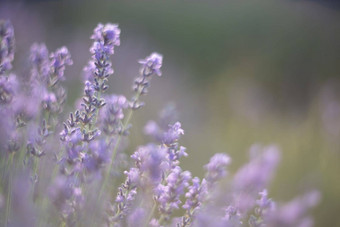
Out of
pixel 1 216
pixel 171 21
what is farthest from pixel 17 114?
pixel 171 21

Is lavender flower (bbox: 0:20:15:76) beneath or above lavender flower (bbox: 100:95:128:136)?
above

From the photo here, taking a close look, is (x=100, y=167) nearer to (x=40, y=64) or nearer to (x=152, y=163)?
(x=152, y=163)

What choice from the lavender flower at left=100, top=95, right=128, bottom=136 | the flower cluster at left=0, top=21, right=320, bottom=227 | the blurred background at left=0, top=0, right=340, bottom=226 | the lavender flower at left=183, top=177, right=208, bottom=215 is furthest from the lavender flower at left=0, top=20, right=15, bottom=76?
the blurred background at left=0, top=0, right=340, bottom=226

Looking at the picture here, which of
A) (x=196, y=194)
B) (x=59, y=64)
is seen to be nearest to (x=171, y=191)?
(x=196, y=194)

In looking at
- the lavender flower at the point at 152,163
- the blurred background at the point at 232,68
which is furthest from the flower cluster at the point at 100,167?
the blurred background at the point at 232,68

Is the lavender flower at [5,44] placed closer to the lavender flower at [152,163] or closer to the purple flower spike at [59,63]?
the purple flower spike at [59,63]

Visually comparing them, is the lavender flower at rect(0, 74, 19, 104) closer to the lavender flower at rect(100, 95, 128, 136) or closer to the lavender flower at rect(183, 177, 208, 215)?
the lavender flower at rect(100, 95, 128, 136)

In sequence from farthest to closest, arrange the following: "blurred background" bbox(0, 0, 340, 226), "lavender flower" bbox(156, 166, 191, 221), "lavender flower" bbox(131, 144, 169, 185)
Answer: "blurred background" bbox(0, 0, 340, 226), "lavender flower" bbox(156, 166, 191, 221), "lavender flower" bbox(131, 144, 169, 185)

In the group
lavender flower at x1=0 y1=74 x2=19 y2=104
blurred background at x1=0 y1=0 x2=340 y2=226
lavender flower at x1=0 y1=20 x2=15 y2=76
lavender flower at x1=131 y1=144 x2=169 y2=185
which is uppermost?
blurred background at x1=0 y1=0 x2=340 y2=226
